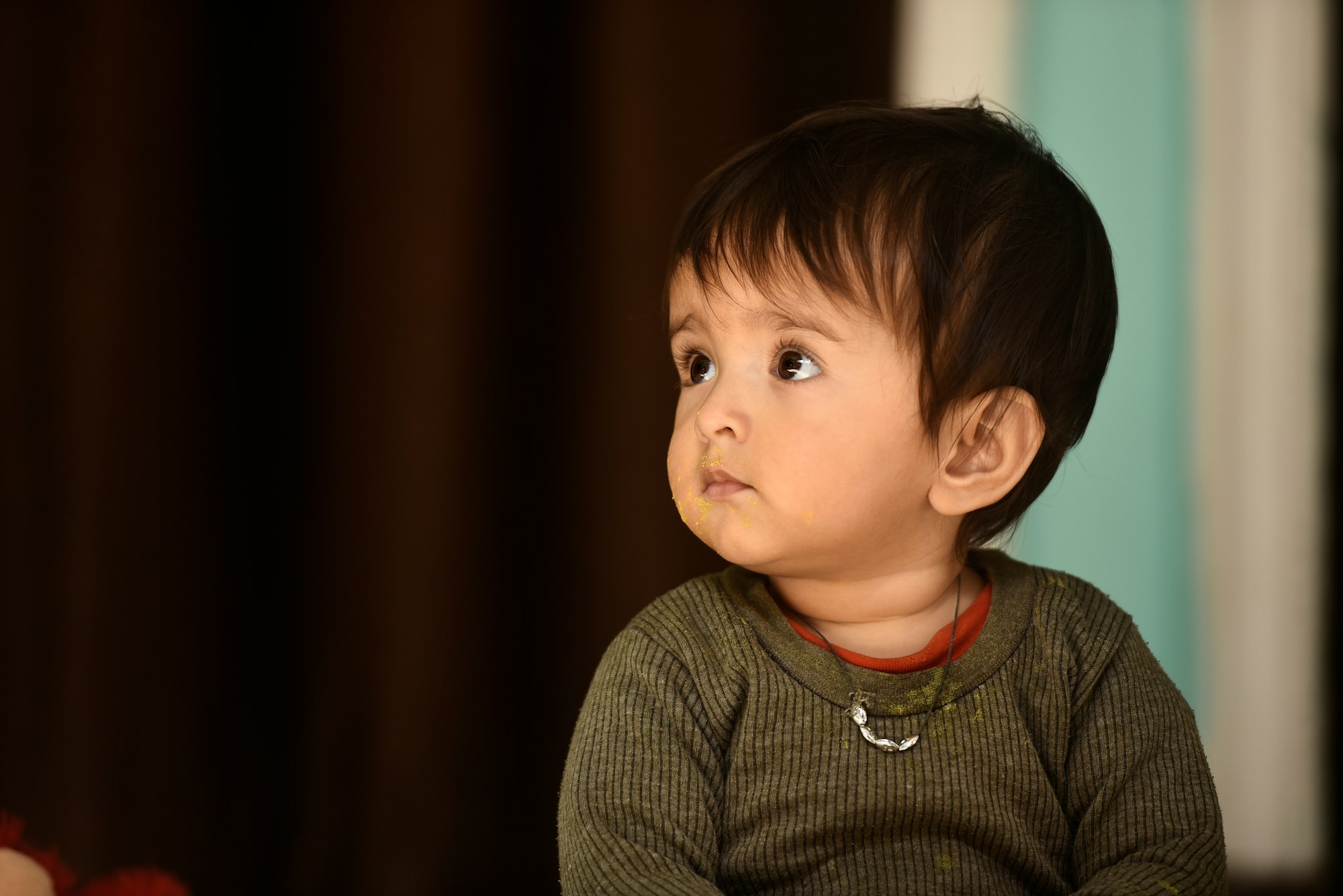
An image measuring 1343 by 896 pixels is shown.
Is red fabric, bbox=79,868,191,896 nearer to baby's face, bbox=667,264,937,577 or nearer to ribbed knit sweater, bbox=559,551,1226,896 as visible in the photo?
ribbed knit sweater, bbox=559,551,1226,896

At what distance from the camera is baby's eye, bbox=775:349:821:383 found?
831 mm

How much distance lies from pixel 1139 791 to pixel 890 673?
0.59 feet

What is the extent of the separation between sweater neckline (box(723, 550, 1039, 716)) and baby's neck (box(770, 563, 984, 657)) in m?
0.03

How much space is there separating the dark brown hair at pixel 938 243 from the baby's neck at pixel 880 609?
5cm

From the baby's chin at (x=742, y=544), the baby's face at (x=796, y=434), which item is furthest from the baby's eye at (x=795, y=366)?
the baby's chin at (x=742, y=544)

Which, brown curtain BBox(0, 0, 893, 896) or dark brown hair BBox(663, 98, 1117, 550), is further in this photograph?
brown curtain BBox(0, 0, 893, 896)

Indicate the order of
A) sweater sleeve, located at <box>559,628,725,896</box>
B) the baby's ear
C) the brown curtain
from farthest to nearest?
the brown curtain < the baby's ear < sweater sleeve, located at <box>559,628,725,896</box>

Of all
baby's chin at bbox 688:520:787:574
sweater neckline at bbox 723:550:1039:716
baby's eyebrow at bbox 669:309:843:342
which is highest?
baby's eyebrow at bbox 669:309:843:342

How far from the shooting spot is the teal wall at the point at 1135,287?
1.58m

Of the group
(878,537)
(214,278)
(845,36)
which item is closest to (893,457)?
(878,537)

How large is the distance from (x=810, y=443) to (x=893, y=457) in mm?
64

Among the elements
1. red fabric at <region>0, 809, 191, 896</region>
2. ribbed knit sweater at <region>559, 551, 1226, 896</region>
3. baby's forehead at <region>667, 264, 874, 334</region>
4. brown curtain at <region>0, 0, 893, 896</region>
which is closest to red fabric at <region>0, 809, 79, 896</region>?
red fabric at <region>0, 809, 191, 896</region>

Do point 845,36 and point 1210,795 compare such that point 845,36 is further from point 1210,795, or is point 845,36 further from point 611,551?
point 1210,795

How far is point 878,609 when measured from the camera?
Answer: 90 cm
